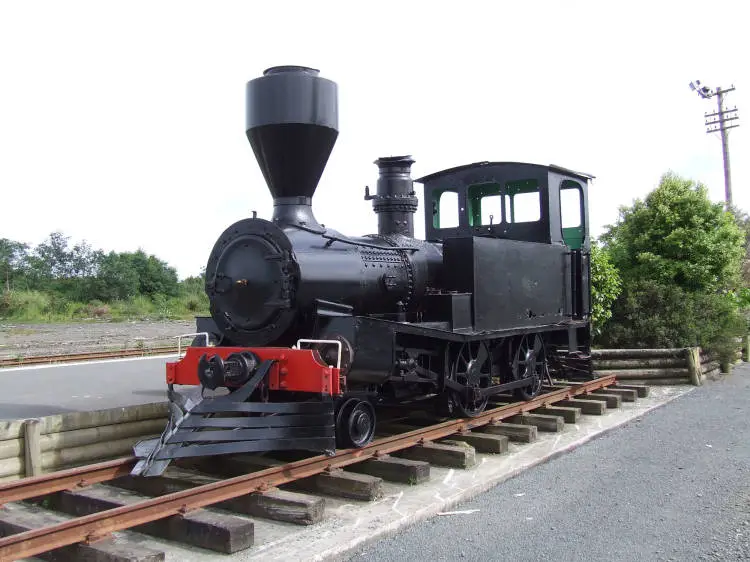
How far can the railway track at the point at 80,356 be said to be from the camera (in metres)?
15.0

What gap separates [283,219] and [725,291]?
1300cm

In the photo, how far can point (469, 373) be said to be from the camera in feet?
23.7

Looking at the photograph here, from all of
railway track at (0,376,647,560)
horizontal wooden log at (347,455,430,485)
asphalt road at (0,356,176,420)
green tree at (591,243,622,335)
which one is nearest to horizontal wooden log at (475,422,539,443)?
railway track at (0,376,647,560)

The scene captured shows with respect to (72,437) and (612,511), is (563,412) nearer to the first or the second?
(612,511)

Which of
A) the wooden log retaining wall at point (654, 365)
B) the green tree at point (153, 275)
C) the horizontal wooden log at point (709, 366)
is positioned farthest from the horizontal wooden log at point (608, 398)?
the green tree at point (153, 275)

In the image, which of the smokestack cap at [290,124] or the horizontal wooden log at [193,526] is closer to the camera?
the horizontal wooden log at [193,526]

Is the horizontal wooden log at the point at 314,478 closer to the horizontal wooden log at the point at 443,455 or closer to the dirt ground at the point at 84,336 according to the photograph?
the horizontal wooden log at the point at 443,455

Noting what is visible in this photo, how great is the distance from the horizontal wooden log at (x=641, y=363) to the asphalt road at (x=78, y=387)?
7.24 metres

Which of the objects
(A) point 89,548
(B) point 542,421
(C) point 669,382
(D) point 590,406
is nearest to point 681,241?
(C) point 669,382

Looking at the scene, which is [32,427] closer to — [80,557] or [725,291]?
[80,557]

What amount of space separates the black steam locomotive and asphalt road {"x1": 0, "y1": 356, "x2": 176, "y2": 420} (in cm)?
390

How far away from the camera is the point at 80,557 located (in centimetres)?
370

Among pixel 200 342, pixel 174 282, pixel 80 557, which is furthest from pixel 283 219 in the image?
pixel 174 282

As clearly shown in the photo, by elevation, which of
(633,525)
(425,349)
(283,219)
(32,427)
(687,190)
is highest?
(687,190)
